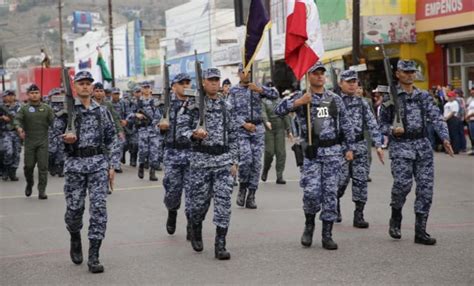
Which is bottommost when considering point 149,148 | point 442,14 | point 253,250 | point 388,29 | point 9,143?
point 253,250

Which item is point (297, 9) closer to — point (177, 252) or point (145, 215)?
point (177, 252)

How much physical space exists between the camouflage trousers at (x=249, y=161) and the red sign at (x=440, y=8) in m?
13.8

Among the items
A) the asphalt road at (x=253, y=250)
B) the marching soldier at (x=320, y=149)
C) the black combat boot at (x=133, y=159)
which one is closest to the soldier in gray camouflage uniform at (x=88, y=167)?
the asphalt road at (x=253, y=250)

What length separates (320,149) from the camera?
7941 millimetres

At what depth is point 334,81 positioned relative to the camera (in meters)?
10.4

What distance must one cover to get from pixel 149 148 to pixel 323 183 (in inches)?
337

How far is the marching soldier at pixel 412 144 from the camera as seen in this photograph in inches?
318

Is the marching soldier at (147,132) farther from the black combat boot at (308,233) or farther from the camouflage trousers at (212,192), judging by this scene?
the black combat boot at (308,233)

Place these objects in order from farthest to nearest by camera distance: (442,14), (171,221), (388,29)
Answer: (388,29), (442,14), (171,221)

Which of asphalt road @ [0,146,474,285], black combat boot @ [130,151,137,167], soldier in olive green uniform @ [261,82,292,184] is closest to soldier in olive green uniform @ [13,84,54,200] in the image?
asphalt road @ [0,146,474,285]

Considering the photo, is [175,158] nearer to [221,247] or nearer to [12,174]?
[221,247]

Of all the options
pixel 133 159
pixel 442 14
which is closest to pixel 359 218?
pixel 133 159

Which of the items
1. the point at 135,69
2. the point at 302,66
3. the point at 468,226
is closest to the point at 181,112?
the point at 302,66

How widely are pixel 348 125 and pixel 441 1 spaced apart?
17.4 meters
